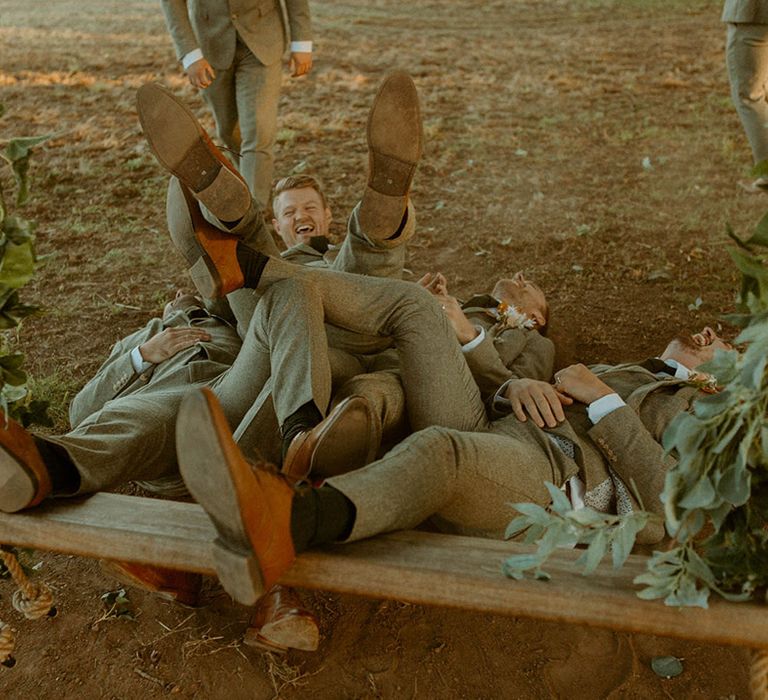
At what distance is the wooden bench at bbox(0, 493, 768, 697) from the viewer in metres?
1.44

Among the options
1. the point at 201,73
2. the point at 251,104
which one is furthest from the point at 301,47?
the point at 201,73

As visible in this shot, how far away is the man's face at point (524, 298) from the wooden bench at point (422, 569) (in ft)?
4.87

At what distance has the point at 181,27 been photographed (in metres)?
3.79

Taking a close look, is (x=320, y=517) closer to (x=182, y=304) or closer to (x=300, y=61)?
(x=182, y=304)

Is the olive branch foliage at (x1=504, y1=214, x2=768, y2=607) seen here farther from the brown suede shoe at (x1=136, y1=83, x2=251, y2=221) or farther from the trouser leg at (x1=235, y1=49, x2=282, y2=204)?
the trouser leg at (x1=235, y1=49, x2=282, y2=204)

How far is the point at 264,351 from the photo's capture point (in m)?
2.30

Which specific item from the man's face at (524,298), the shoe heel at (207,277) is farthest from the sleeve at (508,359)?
the shoe heel at (207,277)

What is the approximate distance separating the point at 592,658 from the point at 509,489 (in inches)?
22.1

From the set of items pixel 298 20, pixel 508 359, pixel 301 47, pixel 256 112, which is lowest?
pixel 508 359

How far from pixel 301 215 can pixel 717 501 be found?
7.10 ft

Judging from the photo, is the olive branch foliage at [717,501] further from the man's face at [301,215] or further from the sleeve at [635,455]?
the man's face at [301,215]

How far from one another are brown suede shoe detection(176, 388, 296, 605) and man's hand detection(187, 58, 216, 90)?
2.79m

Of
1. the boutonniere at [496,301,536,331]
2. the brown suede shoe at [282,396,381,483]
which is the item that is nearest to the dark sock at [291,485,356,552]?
the brown suede shoe at [282,396,381,483]

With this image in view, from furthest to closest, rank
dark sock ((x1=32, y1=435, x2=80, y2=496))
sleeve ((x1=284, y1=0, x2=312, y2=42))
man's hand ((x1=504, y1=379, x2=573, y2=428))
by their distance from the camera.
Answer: sleeve ((x1=284, y1=0, x2=312, y2=42)) < man's hand ((x1=504, y1=379, x2=573, y2=428)) < dark sock ((x1=32, y1=435, x2=80, y2=496))
